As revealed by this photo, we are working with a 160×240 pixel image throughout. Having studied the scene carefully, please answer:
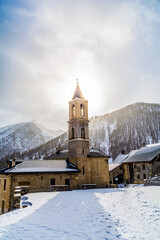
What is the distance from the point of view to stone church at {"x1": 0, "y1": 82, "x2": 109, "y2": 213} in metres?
24.1

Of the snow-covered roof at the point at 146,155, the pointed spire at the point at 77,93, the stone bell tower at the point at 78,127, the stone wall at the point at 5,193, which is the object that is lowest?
the stone wall at the point at 5,193

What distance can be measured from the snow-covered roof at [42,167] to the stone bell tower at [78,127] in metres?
2.58

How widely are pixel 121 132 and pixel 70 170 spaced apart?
5177 inches

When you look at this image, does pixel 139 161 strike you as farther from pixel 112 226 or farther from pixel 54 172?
pixel 112 226

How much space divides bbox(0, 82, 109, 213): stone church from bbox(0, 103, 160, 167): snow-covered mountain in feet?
289

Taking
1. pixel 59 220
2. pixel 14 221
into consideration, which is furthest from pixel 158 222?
pixel 14 221

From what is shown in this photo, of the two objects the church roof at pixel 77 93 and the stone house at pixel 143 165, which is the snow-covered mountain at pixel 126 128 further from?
the church roof at pixel 77 93

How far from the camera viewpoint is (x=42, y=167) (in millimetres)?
27109

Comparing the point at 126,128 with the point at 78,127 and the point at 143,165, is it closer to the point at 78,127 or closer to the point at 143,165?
the point at 143,165

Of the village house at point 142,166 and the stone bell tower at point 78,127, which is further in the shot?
the village house at point 142,166

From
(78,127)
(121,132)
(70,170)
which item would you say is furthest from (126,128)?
(70,170)

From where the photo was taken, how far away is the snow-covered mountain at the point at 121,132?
132m

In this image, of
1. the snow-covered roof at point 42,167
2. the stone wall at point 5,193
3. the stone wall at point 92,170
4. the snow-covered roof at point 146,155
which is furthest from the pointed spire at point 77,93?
the stone wall at point 5,193

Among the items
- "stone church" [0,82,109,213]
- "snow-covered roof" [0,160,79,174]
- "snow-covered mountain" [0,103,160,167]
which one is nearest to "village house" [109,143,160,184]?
"stone church" [0,82,109,213]
